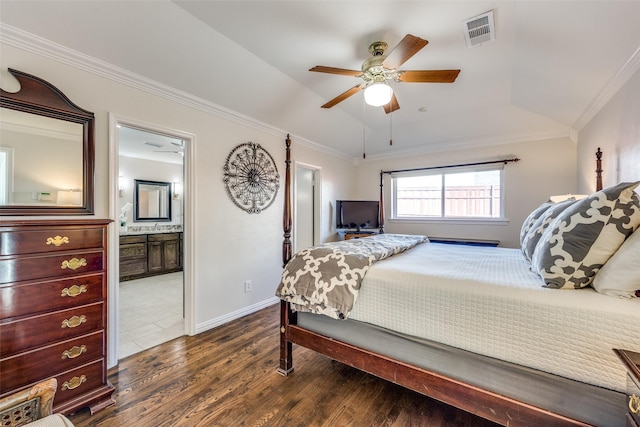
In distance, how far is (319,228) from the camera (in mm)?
4609

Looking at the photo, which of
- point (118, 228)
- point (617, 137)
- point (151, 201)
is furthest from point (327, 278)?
point (151, 201)

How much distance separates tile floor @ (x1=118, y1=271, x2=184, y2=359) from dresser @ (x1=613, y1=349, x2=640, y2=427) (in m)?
3.06

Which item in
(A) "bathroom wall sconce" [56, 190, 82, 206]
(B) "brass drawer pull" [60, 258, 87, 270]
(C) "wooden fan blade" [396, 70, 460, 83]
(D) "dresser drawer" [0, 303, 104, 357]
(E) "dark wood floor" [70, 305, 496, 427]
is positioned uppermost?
(C) "wooden fan blade" [396, 70, 460, 83]

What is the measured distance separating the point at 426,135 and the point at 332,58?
2485 millimetres

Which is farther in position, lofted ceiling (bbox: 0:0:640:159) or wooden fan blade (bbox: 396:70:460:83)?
wooden fan blade (bbox: 396:70:460:83)

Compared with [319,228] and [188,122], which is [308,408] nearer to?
[188,122]

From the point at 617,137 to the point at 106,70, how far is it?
4354 millimetres

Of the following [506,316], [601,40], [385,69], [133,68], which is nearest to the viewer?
[506,316]

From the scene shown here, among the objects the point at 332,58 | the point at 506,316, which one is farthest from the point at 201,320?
the point at 332,58

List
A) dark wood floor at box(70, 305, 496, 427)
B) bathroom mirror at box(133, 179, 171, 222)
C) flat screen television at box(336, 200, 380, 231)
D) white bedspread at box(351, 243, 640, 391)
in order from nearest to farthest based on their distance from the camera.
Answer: white bedspread at box(351, 243, 640, 391) < dark wood floor at box(70, 305, 496, 427) < flat screen television at box(336, 200, 380, 231) < bathroom mirror at box(133, 179, 171, 222)

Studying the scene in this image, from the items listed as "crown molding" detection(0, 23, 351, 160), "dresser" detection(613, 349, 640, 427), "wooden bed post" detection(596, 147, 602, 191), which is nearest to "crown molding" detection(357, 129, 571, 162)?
"wooden bed post" detection(596, 147, 602, 191)

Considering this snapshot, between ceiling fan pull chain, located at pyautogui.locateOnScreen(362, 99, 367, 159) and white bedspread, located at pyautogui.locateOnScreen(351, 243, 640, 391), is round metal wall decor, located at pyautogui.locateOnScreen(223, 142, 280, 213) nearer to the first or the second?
ceiling fan pull chain, located at pyautogui.locateOnScreen(362, 99, 367, 159)

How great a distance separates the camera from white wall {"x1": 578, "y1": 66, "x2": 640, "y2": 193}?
2027 mm

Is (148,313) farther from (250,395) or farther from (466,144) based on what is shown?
(466,144)
